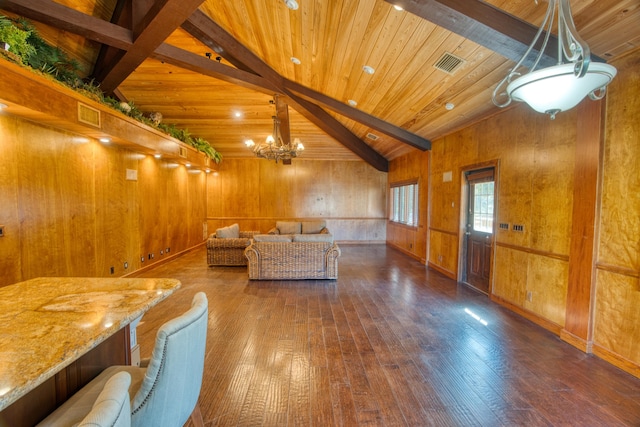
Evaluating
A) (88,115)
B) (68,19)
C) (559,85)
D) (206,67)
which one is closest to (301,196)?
(206,67)

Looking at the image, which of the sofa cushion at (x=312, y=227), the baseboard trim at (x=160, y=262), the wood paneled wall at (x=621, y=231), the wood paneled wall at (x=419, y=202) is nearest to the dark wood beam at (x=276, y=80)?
the wood paneled wall at (x=419, y=202)

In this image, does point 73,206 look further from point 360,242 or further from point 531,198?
point 360,242

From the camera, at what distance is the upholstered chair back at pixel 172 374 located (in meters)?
1.02

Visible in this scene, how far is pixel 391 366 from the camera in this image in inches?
96.3

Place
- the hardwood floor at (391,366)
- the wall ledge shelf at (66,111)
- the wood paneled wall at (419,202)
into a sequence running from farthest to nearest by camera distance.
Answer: the wood paneled wall at (419,202) → the wall ledge shelf at (66,111) → the hardwood floor at (391,366)

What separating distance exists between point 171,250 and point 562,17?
7405 mm

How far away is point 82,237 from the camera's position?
4.06 meters

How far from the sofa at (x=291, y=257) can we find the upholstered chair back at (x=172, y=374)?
369 centimetres

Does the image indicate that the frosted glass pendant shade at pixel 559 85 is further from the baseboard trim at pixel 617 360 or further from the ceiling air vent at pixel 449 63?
the baseboard trim at pixel 617 360

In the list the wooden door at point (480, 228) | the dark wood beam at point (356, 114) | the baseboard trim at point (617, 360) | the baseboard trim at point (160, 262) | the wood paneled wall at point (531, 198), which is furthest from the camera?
the dark wood beam at point (356, 114)

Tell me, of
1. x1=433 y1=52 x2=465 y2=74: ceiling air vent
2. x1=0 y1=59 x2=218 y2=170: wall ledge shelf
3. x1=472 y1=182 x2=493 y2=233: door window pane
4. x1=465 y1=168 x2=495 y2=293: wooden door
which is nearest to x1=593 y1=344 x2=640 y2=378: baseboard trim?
x1=465 y1=168 x2=495 y2=293: wooden door

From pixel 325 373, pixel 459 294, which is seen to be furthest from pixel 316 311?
pixel 459 294

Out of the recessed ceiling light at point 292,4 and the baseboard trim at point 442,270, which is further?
the baseboard trim at point 442,270

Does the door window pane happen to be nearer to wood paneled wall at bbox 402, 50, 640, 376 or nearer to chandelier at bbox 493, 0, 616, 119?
wood paneled wall at bbox 402, 50, 640, 376
